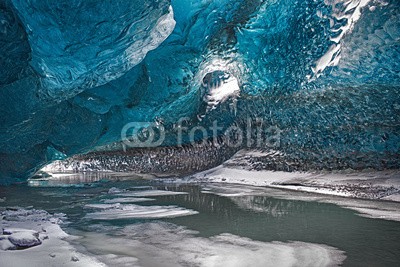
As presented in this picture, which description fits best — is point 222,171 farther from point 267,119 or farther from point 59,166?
point 59,166

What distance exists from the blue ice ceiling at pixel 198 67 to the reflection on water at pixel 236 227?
4.35ft

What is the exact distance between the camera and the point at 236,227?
2287mm

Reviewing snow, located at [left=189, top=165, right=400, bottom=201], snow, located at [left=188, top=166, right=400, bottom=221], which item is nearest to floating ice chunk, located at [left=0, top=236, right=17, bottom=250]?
snow, located at [left=188, top=166, right=400, bottom=221]

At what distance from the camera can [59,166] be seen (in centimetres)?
992

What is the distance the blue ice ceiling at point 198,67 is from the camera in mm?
2910

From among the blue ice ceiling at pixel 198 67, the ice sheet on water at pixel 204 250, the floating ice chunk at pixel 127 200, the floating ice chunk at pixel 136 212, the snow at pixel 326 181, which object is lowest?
the ice sheet on water at pixel 204 250

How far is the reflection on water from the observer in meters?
1.73

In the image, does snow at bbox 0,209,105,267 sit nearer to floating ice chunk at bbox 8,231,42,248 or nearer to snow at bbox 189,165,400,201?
floating ice chunk at bbox 8,231,42,248

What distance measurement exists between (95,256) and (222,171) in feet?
14.8

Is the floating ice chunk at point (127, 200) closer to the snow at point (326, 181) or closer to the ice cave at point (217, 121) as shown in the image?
the ice cave at point (217, 121)

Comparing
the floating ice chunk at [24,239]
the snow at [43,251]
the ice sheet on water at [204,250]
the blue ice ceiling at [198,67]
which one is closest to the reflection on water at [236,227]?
the ice sheet on water at [204,250]

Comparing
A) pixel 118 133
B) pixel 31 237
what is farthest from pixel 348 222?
pixel 118 133

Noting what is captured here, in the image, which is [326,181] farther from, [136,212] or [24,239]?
[24,239]

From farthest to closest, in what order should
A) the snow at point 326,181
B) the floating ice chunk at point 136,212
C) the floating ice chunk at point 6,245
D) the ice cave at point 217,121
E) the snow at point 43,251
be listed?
the snow at point 326,181
the floating ice chunk at point 136,212
the ice cave at point 217,121
the floating ice chunk at point 6,245
the snow at point 43,251
